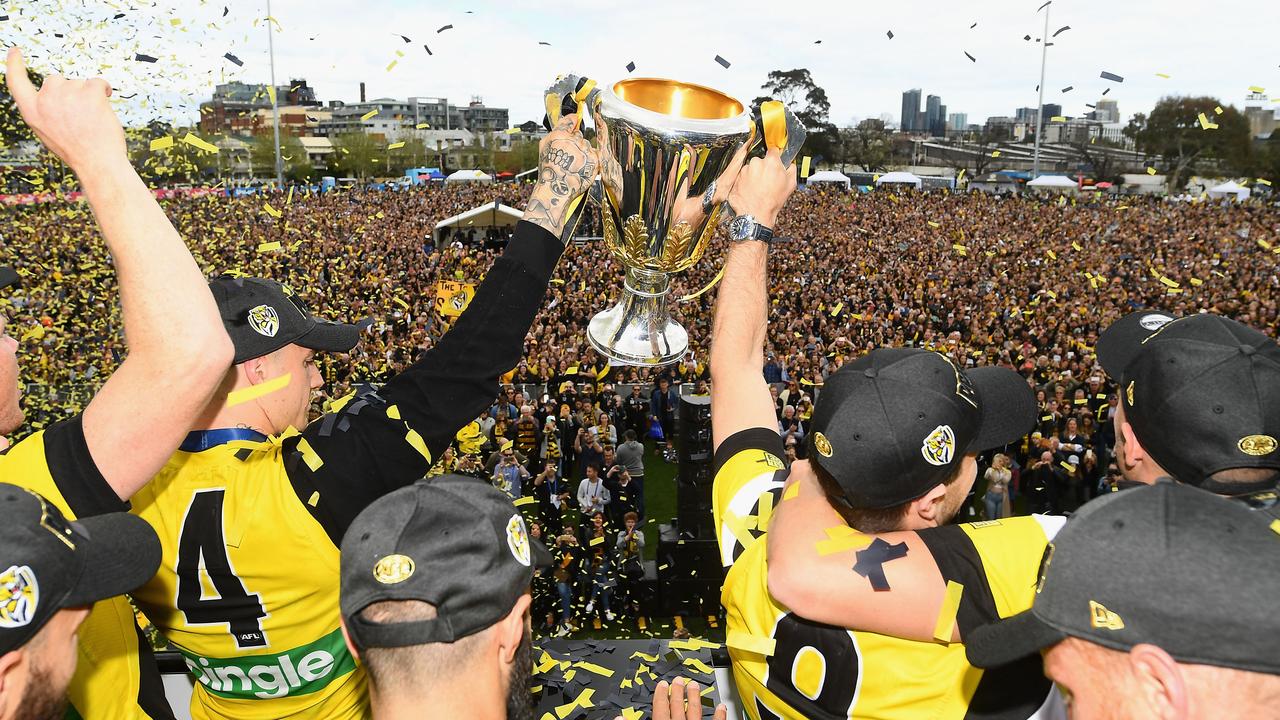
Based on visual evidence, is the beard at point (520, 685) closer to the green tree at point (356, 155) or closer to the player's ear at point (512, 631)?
the player's ear at point (512, 631)

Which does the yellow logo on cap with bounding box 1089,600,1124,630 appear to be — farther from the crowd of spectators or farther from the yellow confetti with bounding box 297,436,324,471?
the crowd of spectators

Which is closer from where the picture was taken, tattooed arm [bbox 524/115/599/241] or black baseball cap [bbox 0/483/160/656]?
black baseball cap [bbox 0/483/160/656]

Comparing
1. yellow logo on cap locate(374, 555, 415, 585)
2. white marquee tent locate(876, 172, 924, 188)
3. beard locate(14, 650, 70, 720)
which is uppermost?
white marquee tent locate(876, 172, 924, 188)

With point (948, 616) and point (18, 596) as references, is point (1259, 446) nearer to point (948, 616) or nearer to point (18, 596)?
point (948, 616)

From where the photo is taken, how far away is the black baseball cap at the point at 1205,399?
1.75 meters

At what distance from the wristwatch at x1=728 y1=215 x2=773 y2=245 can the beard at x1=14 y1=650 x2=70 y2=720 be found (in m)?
1.74

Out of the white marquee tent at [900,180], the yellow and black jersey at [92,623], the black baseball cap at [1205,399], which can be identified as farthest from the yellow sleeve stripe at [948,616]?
the white marquee tent at [900,180]

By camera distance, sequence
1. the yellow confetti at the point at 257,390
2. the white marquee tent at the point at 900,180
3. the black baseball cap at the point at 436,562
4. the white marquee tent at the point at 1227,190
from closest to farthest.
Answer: the black baseball cap at the point at 436,562 < the yellow confetti at the point at 257,390 < the white marquee tent at the point at 1227,190 < the white marquee tent at the point at 900,180

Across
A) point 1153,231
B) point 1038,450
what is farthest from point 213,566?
point 1153,231

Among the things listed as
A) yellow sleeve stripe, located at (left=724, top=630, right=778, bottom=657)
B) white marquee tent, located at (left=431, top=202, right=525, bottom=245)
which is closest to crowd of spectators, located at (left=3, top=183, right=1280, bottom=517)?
white marquee tent, located at (left=431, top=202, right=525, bottom=245)


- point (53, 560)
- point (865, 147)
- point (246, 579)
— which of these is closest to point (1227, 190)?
point (865, 147)

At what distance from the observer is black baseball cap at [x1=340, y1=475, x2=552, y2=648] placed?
1314 mm

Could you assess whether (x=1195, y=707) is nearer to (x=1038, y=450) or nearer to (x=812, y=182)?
(x=1038, y=450)

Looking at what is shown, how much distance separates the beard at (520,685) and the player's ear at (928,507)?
775mm
